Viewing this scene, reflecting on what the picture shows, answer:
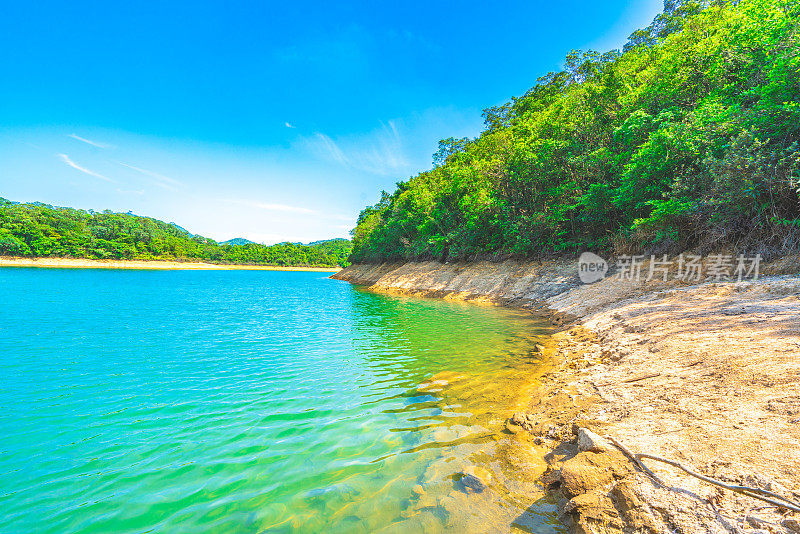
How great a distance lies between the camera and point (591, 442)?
13.5 feet

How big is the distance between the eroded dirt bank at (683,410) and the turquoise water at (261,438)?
2.31ft

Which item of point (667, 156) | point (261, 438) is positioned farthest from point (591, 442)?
point (667, 156)

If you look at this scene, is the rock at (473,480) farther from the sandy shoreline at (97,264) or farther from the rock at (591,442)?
the sandy shoreline at (97,264)

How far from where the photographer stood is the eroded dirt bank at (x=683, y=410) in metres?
2.91

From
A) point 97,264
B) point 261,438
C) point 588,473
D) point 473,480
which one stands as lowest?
point 261,438

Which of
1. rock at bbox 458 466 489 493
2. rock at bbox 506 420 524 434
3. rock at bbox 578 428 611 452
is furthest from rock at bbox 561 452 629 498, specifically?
rock at bbox 506 420 524 434

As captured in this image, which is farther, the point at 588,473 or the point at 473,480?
the point at 473,480

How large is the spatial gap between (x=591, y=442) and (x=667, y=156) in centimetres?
1687

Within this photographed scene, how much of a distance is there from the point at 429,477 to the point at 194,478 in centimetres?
334

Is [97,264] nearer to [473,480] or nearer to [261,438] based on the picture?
[261,438]

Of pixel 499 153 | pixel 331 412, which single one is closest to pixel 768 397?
pixel 331 412

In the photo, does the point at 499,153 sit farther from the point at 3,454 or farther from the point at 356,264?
the point at 356,264

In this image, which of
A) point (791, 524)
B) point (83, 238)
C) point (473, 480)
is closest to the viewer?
point (791, 524)

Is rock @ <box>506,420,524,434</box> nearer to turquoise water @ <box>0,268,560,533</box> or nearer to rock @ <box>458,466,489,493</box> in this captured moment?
turquoise water @ <box>0,268,560,533</box>
